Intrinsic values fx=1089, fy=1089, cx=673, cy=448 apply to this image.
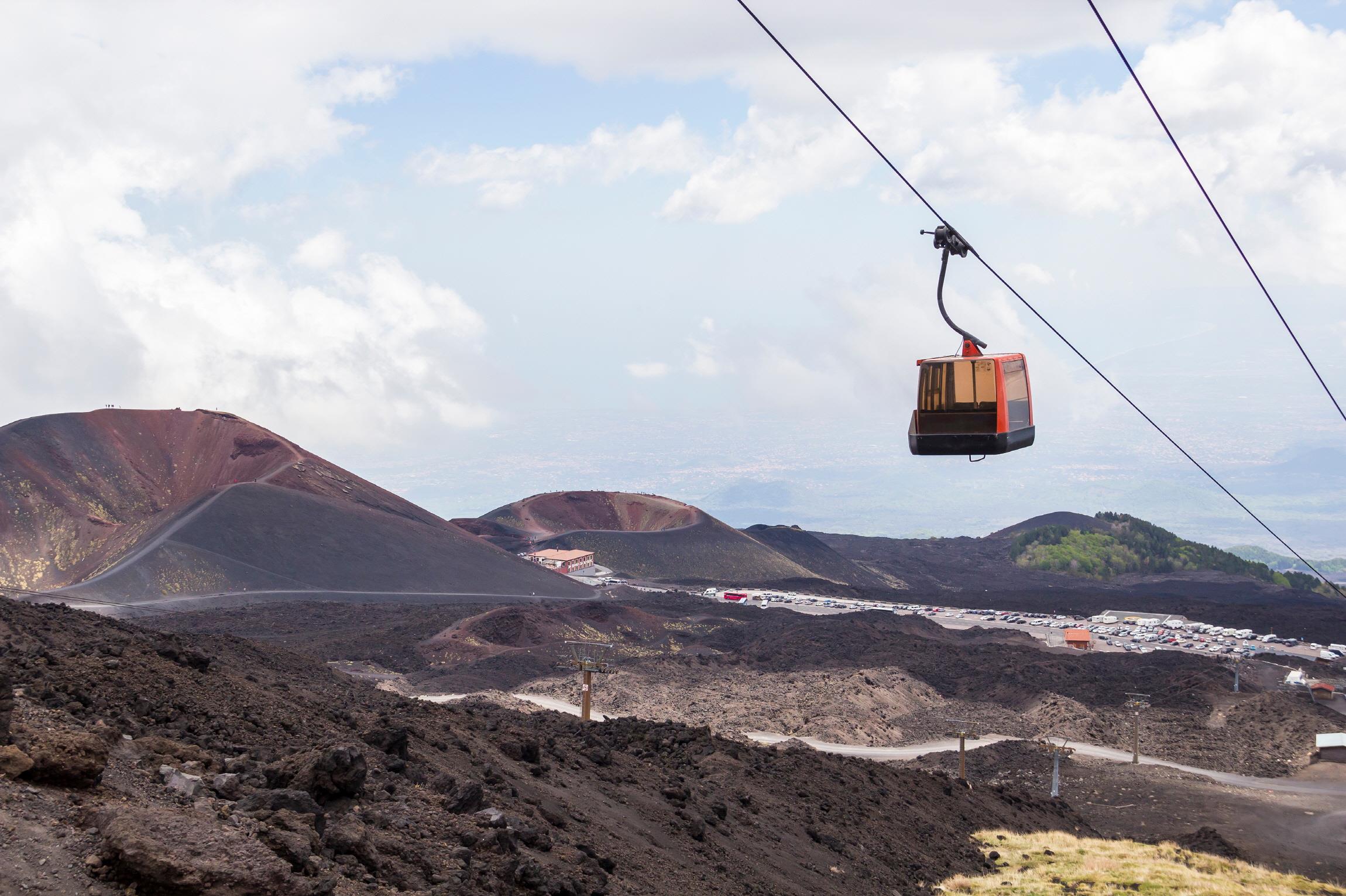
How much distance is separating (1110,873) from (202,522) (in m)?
84.9

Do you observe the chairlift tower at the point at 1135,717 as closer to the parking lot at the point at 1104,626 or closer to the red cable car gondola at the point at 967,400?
the parking lot at the point at 1104,626

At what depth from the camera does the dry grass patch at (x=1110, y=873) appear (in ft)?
75.3

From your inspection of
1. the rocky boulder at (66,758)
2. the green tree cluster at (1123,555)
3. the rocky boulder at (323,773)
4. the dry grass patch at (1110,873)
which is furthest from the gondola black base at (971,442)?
the green tree cluster at (1123,555)

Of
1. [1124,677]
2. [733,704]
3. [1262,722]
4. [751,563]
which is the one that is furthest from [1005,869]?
[751,563]

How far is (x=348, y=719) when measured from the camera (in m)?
17.3

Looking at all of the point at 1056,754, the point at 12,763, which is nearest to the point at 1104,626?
the point at 1056,754

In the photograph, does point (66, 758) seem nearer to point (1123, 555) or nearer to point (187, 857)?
point (187, 857)

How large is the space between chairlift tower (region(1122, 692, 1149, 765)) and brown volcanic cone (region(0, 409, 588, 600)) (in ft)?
172

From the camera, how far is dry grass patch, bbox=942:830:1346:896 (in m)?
23.0

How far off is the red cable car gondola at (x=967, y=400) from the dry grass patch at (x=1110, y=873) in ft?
36.1

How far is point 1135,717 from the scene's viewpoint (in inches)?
1943

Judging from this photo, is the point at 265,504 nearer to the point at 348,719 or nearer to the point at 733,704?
the point at 733,704

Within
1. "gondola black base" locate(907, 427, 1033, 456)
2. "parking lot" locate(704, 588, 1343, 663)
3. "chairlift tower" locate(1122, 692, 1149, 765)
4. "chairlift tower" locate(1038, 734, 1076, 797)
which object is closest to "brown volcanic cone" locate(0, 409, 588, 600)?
"parking lot" locate(704, 588, 1343, 663)

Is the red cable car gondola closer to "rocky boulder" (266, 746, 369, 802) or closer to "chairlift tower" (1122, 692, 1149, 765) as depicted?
"rocky boulder" (266, 746, 369, 802)
